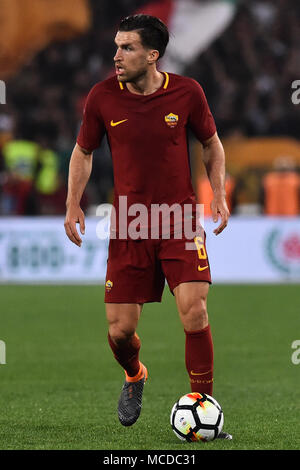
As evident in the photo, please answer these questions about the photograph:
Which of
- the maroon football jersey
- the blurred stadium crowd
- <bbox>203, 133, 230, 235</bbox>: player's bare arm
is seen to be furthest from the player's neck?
the blurred stadium crowd

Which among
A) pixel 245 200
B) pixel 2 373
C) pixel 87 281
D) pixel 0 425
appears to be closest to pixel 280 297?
pixel 87 281

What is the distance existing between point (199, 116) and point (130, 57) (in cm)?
49

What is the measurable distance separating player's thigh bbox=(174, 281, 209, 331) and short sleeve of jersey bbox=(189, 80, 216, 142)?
0.84 m

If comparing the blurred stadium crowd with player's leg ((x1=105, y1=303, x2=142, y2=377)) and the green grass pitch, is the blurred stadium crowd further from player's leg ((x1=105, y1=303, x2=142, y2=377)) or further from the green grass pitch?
player's leg ((x1=105, y1=303, x2=142, y2=377))

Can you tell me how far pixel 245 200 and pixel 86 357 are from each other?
10.4 meters

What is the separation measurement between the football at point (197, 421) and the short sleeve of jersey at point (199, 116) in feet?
4.79

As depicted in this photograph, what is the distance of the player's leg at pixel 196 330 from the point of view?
6152 mm

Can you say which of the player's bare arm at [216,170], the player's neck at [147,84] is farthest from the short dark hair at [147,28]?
the player's bare arm at [216,170]

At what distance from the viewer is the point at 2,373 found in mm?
9062

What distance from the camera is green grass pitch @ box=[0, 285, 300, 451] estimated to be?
6.32 m

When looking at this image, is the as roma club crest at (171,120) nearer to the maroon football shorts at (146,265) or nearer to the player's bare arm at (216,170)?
the player's bare arm at (216,170)

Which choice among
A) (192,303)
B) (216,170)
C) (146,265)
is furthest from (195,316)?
(216,170)

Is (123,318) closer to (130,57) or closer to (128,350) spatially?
(128,350)

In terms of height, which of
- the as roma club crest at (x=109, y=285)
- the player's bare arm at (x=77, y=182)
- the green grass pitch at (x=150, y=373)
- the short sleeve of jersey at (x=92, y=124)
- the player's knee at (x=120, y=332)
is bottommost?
the green grass pitch at (x=150, y=373)
